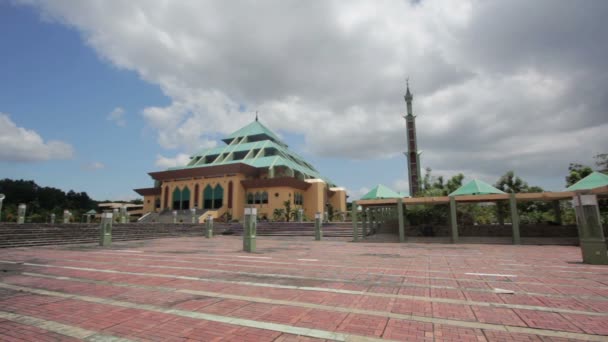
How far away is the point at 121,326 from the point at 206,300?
128 cm

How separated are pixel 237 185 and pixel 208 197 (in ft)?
15.6

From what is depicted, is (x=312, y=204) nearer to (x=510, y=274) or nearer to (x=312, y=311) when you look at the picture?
(x=510, y=274)

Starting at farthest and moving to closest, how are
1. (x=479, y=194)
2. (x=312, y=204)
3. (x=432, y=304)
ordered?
(x=312, y=204) → (x=479, y=194) → (x=432, y=304)

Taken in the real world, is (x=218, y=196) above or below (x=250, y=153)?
below

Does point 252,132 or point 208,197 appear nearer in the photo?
point 208,197

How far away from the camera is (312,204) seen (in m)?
42.0

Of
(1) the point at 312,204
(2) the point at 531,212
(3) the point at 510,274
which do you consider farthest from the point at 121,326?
(1) the point at 312,204

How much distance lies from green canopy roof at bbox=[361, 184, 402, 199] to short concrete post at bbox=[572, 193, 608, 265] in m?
10.2

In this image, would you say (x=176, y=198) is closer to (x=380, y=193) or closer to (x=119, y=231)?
(x=119, y=231)

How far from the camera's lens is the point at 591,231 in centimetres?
899

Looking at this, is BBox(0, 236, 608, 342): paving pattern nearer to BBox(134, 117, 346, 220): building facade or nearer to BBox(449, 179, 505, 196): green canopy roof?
BBox(449, 179, 505, 196): green canopy roof

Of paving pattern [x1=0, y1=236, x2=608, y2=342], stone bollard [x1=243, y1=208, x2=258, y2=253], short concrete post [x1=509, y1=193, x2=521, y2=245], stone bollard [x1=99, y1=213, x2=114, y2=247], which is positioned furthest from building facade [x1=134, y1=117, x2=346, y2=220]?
paving pattern [x1=0, y1=236, x2=608, y2=342]

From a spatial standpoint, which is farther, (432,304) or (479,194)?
(479,194)

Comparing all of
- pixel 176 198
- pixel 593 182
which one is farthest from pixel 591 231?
pixel 176 198
